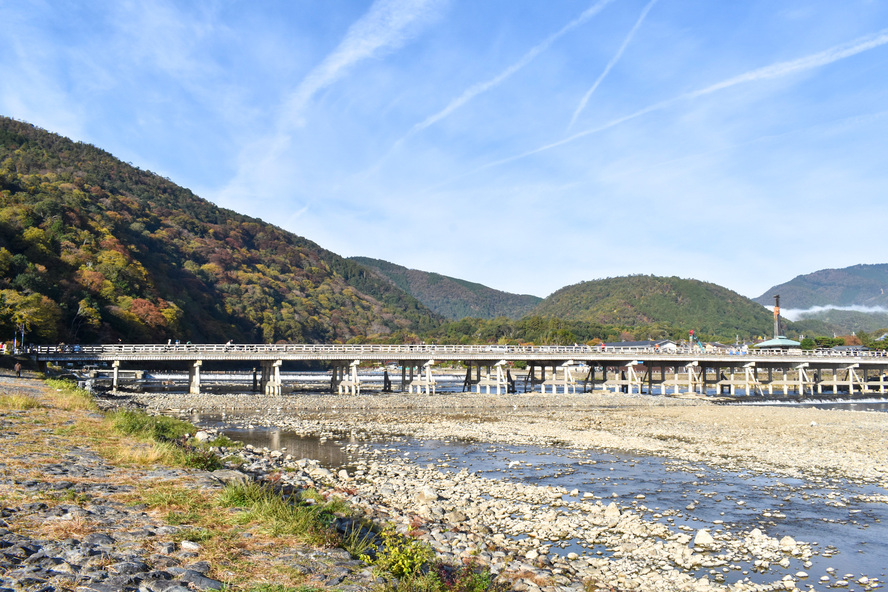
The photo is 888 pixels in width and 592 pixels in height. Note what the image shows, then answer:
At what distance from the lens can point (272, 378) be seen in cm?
4878

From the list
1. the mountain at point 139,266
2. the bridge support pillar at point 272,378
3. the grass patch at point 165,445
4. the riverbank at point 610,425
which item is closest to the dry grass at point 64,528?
the grass patch at point 165,445

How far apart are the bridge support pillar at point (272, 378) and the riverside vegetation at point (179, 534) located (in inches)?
1377

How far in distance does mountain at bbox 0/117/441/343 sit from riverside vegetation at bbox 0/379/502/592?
1933 inches

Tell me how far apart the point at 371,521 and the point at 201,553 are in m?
3.67

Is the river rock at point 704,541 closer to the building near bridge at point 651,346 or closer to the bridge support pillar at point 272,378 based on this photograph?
the bridge support pillar at point 272,378

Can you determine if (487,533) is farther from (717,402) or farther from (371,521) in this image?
(717,402)

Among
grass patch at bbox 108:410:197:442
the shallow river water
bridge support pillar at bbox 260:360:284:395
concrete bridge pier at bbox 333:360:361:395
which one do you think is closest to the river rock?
the shallow river water

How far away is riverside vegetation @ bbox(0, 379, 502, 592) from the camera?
5.50 metres

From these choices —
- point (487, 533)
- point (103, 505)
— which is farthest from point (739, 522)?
point (103, 505)

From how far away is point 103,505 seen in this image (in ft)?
25.5

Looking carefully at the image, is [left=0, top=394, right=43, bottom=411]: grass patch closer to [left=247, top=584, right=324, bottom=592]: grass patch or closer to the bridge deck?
[left=247, top=584, right=324, bottom=592]: grass patch

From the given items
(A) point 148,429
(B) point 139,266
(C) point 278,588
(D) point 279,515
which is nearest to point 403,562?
(C) point 278,588

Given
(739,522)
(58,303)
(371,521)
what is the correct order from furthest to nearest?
1. (58,303)
2. (739,522)
3. (371,521)

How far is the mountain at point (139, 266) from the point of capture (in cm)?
6234
